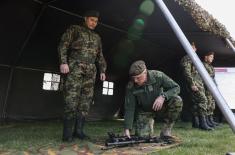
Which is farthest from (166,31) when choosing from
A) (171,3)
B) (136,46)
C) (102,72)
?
(102,72)

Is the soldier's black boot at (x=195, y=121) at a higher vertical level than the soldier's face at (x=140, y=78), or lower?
lower

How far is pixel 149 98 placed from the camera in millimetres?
4914

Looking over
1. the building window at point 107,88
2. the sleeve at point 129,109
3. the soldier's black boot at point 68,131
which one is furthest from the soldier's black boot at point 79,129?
the building window at point 107,88

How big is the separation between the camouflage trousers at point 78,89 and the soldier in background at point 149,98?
55 cm

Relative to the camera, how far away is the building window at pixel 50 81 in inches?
307

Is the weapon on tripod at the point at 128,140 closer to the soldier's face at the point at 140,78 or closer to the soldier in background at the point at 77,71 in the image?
the soldier in background at the point at 77,71

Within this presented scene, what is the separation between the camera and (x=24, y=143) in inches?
175

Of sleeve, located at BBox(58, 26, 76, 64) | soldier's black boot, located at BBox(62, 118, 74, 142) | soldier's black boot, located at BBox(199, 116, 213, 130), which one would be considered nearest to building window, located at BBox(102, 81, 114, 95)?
soldier's black boot, located at BBox(199, 116, 213, 130)

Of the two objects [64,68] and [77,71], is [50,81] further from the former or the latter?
[64,68]

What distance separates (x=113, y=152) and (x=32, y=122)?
3.62 m

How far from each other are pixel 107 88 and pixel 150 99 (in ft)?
14.2

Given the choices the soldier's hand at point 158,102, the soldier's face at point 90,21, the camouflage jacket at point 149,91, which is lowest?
the soldier's hand at point 158,102

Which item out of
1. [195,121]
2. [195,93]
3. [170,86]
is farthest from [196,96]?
[170,86]

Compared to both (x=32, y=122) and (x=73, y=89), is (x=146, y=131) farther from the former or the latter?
(x=32, y=122)
